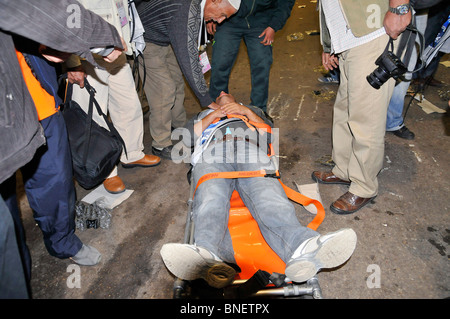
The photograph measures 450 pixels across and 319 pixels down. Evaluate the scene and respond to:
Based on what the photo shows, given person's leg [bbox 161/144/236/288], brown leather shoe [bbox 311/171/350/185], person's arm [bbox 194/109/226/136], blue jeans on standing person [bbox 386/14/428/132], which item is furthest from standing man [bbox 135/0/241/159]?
blue jeans on standing person [bbox 386/14/428/132]

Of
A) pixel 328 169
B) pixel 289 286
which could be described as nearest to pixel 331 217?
pixel 328 169

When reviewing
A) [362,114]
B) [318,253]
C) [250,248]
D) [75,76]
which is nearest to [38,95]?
[75,76]

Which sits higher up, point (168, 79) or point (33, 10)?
point (33, 10)

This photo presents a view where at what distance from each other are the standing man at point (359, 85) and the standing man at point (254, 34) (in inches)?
37.9

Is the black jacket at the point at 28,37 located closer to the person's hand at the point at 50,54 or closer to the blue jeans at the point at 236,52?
the person's hand at the point at 50,54

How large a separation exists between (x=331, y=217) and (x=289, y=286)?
3.24 ft

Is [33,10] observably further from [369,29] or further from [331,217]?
[331,217]

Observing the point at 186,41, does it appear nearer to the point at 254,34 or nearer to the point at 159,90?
the point at 159,90

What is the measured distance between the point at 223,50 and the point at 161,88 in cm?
89

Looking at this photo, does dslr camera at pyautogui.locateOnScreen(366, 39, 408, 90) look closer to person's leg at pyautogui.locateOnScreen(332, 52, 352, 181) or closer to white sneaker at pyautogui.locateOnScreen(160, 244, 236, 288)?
person's leg at pyautogui.locateOnScreen(332, 52, 352, 181)

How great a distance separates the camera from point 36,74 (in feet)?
4.99

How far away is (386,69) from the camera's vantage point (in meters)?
1.88

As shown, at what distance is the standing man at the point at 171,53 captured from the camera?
2213mm

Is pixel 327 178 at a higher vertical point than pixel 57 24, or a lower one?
lower
